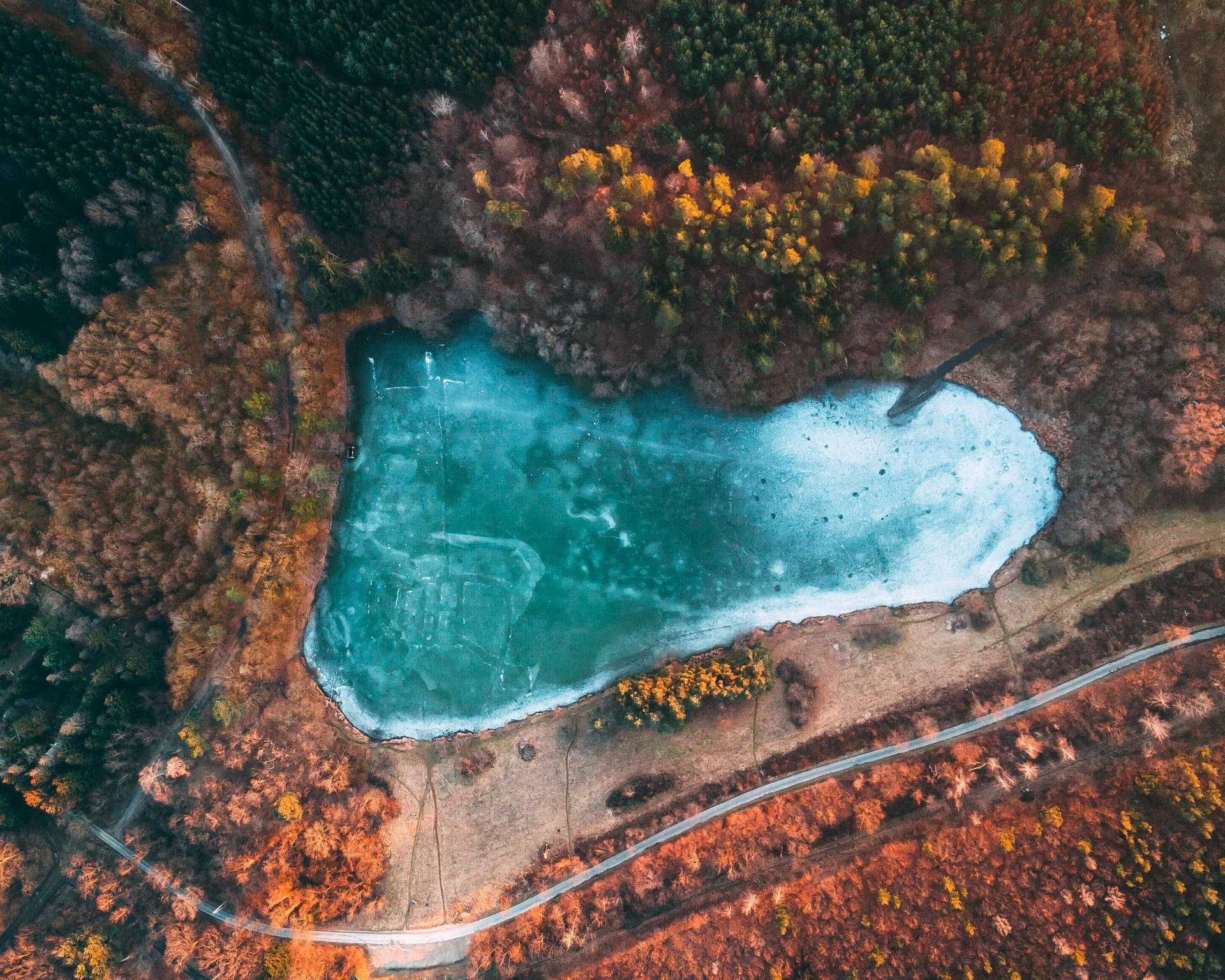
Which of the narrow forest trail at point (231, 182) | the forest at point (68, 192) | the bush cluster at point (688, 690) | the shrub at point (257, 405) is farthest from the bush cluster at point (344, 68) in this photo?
the bush cluster at point (688, 690)

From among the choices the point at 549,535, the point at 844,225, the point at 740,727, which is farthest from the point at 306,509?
the point at 844,225

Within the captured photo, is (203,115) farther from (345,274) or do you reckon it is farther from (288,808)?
(288,808)

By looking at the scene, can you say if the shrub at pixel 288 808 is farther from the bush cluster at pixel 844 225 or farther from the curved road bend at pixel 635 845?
the bush cluster at pixel 844 225

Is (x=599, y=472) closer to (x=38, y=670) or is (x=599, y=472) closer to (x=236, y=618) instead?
(x=236, y=618)

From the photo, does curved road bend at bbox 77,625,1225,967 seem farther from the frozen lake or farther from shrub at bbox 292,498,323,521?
shrub at bbox 292,498,323,521

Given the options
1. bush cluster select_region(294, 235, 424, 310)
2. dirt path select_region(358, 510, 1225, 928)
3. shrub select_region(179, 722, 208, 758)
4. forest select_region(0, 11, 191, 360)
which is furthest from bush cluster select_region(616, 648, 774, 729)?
forest select_region(0, 11, 191, 360)

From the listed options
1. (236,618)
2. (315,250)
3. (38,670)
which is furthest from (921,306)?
(38,670)
